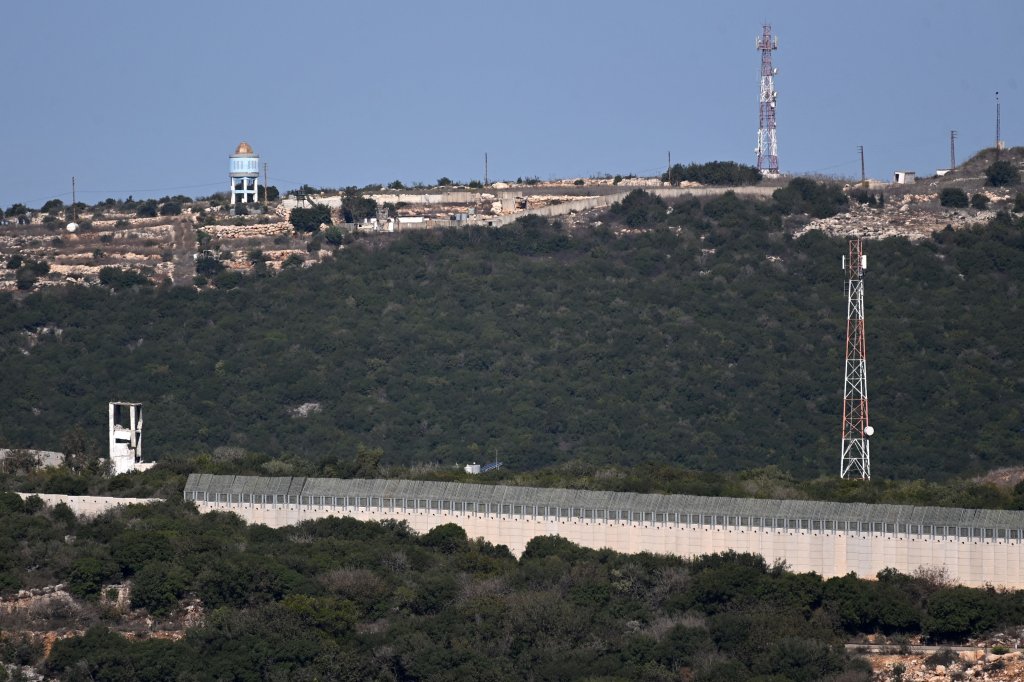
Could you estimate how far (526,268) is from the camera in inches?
5079

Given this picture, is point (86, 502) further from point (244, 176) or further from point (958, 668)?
point (244, 176)

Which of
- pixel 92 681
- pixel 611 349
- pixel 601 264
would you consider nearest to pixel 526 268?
pixel 601 264

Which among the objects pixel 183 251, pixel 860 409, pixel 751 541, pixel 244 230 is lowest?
pixel 751 541

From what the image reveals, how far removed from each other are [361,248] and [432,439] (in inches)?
914

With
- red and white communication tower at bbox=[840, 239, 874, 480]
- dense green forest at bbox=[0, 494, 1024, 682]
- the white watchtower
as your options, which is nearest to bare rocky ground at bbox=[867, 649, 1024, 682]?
dense green forest at bbox=[0, 494, 1024, 682]

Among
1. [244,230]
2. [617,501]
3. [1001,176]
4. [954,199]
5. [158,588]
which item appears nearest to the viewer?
[158,588]

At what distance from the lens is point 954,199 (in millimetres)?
129625

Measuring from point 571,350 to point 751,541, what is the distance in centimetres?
4464

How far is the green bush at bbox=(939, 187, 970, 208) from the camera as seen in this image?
5098 inches

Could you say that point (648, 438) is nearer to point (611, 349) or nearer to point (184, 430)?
point (611, 349)

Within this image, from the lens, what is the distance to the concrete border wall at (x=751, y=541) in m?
72.3

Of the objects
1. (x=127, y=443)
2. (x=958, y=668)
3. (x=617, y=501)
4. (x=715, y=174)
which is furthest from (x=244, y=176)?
(x=958, y=668)

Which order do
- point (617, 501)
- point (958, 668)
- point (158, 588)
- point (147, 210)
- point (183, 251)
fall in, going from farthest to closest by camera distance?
1. point (147, 210)
2. point (183, 251)
3. point (617, 501)
4. point (158, 588)
5. point (958, 668)

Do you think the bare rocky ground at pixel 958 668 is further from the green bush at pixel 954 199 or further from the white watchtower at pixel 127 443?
the green bush at pixel 954 199
